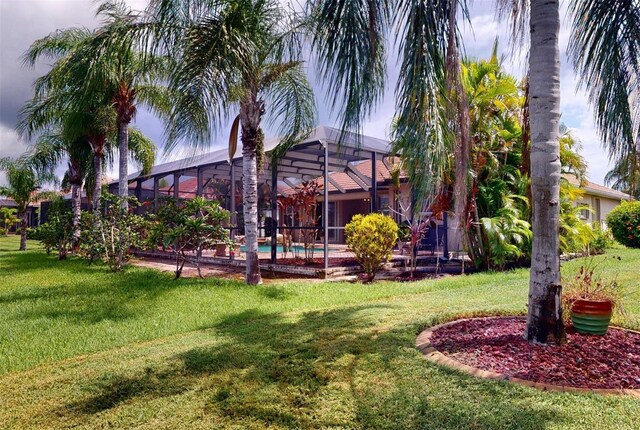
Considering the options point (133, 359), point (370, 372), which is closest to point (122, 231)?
point (133, 359)

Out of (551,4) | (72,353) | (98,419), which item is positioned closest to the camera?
(98,419)

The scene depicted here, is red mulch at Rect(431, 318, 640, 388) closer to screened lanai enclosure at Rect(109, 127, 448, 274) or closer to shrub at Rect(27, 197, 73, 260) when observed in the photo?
screened lanai enclosure at Rect(109, 127, 448, 274)

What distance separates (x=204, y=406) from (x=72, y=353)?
2671 millimetres

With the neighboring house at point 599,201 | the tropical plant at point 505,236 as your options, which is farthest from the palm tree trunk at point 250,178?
the neighboring house at point 599,201

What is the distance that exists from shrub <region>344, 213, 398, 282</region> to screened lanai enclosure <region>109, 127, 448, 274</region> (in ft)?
2.60

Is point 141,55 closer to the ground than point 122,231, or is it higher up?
higher up

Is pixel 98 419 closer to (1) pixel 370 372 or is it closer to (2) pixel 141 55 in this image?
(1) pixel 370 372

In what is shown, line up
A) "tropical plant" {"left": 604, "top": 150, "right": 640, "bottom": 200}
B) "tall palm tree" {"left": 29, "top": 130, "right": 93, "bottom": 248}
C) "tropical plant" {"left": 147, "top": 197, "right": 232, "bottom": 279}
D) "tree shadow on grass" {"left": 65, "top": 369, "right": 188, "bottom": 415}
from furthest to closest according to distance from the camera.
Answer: "tall palm tree" {"left": 29, "top": 130, "right": 93, "bottom": 248} < "tropical plant" {"left": 147, "top": 197, "right": 232, "bottom": 279} < "tropical plant" {"left": 604, "top": 150, "right": 640, "bottom": 200} < "tree shadow on grass" {"left": 65, "top": 369, "right": 188, "bottom": 415}

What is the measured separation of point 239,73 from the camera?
→ 6.20 m

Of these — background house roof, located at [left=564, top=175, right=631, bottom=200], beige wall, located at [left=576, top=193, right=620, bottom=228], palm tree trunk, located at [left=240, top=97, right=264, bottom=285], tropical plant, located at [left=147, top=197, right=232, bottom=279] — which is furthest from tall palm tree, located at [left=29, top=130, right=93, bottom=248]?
beige wall, located at [left=576, top=193, right=620, bottom=228]

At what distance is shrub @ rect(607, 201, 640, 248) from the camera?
17453 millimetres

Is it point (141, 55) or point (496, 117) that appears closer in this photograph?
point (141, 55)

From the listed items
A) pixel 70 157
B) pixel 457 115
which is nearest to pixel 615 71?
pixel 457 115

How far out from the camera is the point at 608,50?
450 centimetres
